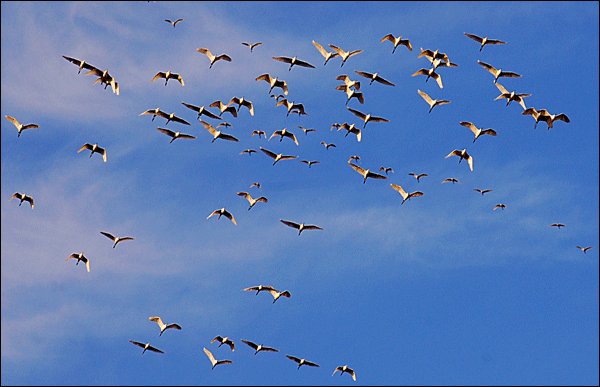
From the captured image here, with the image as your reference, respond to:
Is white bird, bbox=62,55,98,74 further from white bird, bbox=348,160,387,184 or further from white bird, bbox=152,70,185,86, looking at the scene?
white bird, bbox=348,160,387,184

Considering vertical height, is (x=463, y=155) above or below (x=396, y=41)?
below

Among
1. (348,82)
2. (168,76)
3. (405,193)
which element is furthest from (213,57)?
(405,193)

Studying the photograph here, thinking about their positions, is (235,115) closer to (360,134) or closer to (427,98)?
(360,134)

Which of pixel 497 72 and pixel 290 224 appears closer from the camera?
pixel 290 224

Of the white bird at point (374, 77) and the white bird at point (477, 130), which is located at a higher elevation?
the white bird at point (374, 77)

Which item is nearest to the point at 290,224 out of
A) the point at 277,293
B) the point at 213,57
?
the point at 277,293

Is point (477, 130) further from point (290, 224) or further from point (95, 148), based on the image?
point (95, 148)

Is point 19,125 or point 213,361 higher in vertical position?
point 19,125

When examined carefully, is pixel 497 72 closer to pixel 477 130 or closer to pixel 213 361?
pixel 477 130

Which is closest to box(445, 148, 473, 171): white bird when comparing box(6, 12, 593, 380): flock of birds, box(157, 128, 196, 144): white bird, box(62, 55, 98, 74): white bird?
box(6, 12, 593, 380): flock of birds

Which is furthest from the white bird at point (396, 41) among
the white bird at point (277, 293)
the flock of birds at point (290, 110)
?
the white bird at point (277, 293)

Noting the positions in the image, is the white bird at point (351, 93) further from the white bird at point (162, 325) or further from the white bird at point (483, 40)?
the white bird at point (162, 325)

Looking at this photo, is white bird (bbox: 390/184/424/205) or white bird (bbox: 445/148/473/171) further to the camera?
white bird (bbox: 445/148/473/171)

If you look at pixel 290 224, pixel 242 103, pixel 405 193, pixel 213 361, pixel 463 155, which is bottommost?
pixel 213 361
